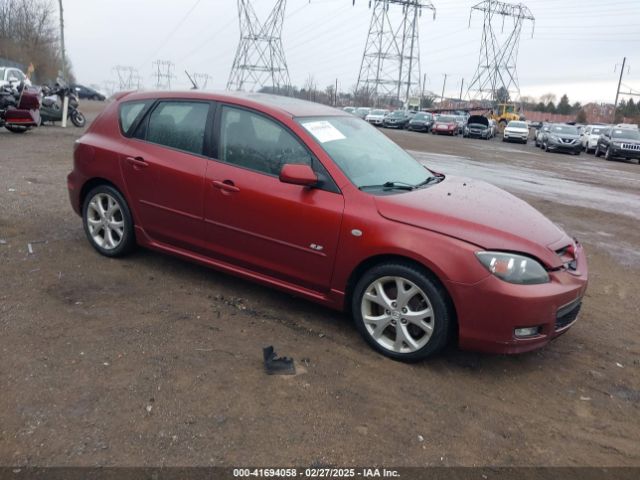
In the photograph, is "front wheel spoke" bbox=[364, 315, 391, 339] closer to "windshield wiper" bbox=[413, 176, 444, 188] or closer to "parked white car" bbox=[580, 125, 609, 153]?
"windshield wiper" bbox=[413, 176, 444, 188]

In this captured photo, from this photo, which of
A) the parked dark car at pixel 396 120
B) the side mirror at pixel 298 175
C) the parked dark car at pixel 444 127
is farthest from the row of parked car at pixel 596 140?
the side mirror at pixel 298 175

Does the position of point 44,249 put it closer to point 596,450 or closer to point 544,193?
point 596,450

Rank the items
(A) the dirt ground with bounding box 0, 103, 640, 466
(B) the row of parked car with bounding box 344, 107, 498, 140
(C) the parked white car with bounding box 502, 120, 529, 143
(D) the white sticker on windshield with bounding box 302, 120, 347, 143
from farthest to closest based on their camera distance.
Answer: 1. (B) the row of parked car with bounding box 344, 107, 498, 140
2. (C) the parked white car with bounding box 502, 120, 529, 143
3. (D) the white sticker on windshield with bounding box 302, 120, 347, 143
4. (A) the dirt ground with bounding box 0, 103, 640, 466

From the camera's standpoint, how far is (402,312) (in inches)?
142

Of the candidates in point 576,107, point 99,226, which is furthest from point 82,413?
point 576,107

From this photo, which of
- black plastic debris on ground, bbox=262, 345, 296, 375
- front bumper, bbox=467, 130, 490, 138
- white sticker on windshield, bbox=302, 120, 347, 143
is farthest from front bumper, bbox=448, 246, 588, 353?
front bumper, bbox=467, 130, 490, 138

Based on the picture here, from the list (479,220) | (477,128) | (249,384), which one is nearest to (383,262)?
(479,220)

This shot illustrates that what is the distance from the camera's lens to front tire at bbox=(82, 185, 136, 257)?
500 centimetres

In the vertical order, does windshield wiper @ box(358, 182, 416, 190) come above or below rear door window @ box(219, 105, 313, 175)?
below

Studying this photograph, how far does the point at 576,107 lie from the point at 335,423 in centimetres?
Answer: 10774

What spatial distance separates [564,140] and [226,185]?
91.1 ft

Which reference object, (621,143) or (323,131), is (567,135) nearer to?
(621,143)

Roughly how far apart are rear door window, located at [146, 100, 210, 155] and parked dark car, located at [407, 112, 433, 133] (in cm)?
3802

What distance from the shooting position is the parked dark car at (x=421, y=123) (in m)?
41.0
